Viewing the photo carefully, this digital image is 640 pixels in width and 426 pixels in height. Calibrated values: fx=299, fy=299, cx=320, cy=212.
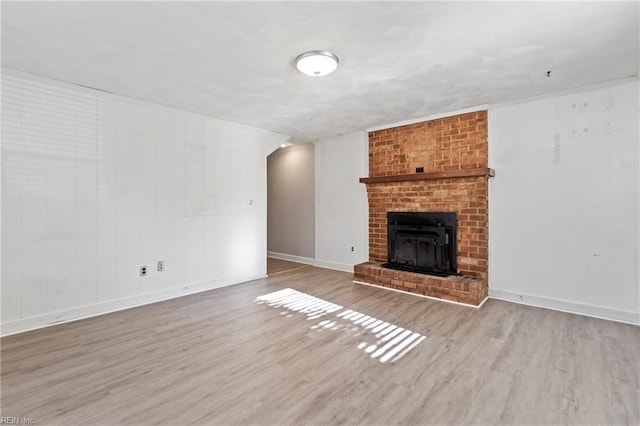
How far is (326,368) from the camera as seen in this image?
2.13m

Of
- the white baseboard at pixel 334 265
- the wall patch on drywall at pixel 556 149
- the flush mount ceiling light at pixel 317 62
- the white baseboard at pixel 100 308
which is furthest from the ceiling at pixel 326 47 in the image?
the white baseboard at pixel 334 265

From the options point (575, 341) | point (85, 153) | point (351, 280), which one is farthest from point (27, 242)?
point (575, 341)

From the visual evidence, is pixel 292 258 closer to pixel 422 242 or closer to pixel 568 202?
pixel 422 242

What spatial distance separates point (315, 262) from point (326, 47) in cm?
413

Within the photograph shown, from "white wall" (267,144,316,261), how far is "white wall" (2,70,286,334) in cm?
164

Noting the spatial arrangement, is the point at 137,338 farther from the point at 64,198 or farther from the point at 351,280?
the point at 351,280

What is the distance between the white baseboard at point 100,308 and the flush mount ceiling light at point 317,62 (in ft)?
9.99

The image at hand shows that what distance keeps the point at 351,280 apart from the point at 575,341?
8.86ft

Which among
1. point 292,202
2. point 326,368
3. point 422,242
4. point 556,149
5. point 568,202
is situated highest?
point 556,149

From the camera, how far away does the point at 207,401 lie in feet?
5.82

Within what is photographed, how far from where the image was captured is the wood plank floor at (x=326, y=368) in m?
1.69

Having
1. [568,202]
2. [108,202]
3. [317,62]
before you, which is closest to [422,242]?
[568,202]

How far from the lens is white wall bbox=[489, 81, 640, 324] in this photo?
117 inches

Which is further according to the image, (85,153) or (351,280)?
(351,280)
